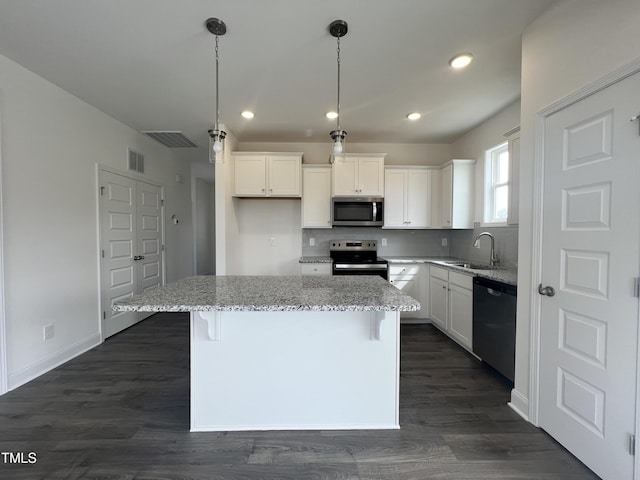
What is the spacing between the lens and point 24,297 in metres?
2.30

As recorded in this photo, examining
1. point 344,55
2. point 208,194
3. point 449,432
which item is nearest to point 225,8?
point 344,55

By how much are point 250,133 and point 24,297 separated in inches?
113

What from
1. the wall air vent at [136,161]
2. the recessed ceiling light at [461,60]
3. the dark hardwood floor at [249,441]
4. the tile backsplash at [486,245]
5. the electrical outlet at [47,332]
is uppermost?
the recessed ceiling light at [461,60]

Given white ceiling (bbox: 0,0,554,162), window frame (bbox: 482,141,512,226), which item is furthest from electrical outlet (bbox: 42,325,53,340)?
window frame (bbox: 482,141,512,226)

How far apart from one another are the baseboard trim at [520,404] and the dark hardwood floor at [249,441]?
0.05 m

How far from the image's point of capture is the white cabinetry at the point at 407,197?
3.92 meters

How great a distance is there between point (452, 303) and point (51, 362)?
4039 millimetres

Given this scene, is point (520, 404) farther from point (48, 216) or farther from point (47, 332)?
point (48, 216)

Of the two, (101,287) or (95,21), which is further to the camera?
(101,287)

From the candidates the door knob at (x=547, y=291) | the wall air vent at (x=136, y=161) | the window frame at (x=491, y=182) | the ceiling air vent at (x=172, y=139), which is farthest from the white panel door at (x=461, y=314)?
the wall air vent at (x=136, y=161)

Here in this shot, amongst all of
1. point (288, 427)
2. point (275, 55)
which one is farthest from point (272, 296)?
point (275, 55)

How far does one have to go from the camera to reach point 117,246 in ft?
11.2

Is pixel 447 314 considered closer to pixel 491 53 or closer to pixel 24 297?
pixel 491 53

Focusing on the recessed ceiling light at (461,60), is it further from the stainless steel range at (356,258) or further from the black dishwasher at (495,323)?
the stainless steel range at (356,258)
